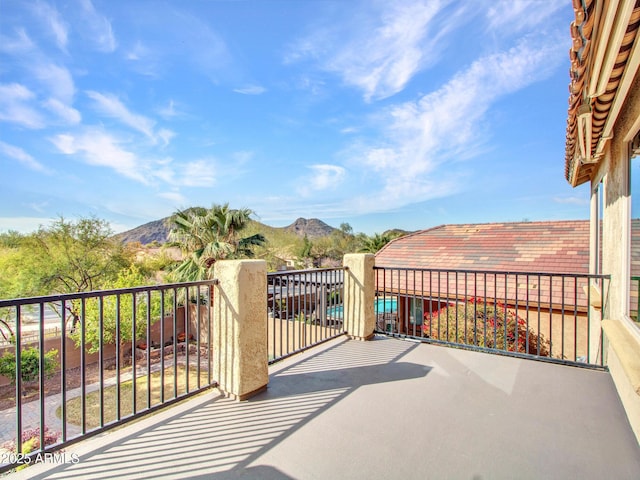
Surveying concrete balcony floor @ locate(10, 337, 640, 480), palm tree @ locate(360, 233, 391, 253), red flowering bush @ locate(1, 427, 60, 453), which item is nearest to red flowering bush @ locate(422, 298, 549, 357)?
concrete balcony floor @ locate(10, 337, 640, 480)

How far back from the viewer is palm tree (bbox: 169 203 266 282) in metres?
13.2

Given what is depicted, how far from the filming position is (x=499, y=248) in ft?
36.9

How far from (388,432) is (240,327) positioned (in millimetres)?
1319

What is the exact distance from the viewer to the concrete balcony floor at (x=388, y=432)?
1.80m

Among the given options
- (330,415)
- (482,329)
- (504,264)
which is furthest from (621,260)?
(504,264)

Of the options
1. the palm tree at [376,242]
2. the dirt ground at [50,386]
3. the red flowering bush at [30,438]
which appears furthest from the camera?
the palm tree at [376,242]

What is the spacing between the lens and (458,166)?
2008 centimetres

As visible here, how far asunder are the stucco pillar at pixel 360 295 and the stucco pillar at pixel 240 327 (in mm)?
1827

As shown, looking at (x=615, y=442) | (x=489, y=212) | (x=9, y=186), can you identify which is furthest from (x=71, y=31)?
(x=489, y=212)

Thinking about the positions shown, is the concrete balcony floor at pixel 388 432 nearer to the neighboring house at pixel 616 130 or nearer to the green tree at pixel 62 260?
the neighboring house at pixel 616 130

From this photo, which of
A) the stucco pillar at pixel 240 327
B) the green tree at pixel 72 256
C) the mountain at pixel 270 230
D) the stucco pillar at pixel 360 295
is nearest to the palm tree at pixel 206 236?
the green tree at pixel 72 256

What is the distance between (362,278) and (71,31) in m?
13.3

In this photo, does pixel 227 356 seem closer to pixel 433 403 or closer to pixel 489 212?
pixel 433 403

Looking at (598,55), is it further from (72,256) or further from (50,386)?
(72,256)
